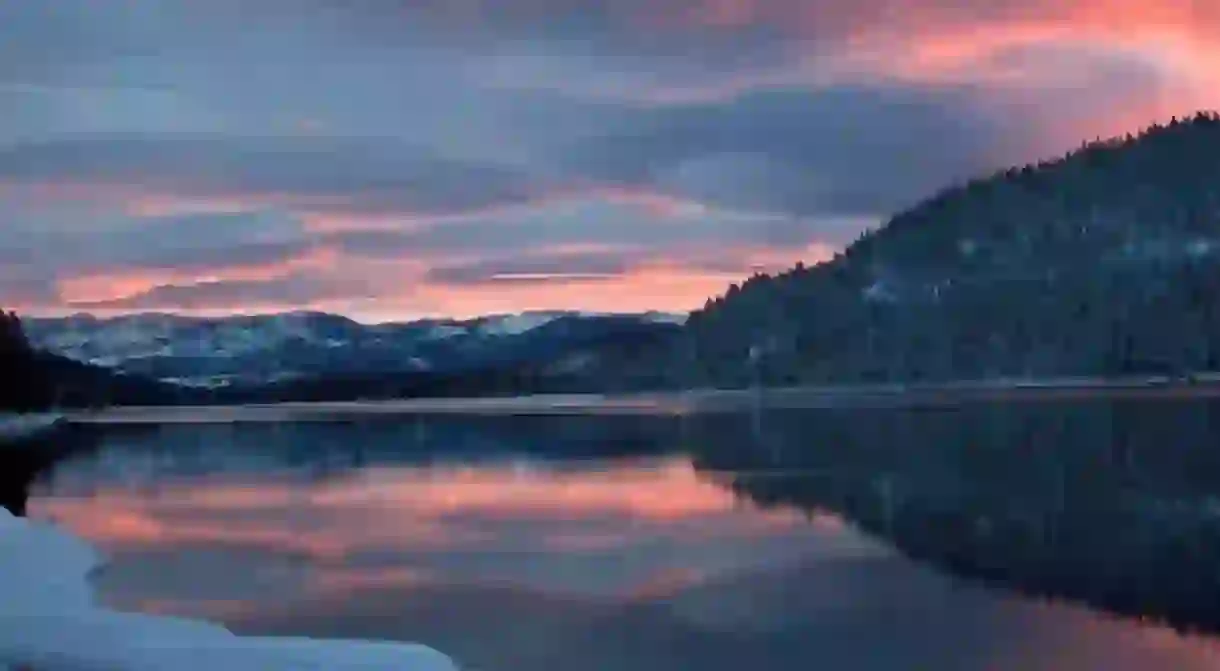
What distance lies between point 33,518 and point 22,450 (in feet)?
107

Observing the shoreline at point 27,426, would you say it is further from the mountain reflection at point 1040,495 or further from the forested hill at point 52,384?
the mountain reflection at point 1040,495

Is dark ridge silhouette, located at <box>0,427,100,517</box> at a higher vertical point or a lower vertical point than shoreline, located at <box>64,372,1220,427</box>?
lower

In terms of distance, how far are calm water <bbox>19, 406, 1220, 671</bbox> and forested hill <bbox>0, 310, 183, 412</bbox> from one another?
4020cm

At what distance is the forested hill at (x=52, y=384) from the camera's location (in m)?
87.8

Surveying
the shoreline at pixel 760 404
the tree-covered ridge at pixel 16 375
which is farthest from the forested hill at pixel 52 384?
the shoreline at pixel 760 404

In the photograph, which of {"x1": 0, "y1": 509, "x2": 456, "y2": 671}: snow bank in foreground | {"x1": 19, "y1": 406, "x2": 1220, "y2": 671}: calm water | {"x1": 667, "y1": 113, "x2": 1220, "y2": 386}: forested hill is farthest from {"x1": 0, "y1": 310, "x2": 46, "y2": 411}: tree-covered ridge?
{"x1": 667, "y1": 113, "x2": 1220, "y2": 386}: forested hill

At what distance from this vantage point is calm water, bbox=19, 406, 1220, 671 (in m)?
17.0

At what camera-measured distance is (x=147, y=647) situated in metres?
15.3

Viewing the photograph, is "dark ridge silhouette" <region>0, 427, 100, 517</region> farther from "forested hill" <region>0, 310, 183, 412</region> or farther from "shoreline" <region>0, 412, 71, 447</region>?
"forested hill" <region>0, 310, 183, 412</region>

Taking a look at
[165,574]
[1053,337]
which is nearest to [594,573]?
[165,574]

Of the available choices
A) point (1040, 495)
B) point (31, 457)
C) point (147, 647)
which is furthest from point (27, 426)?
point (147, 647)

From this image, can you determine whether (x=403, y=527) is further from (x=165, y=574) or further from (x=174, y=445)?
(x=174, y=445)

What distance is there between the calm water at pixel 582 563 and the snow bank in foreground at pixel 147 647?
45.9 inches

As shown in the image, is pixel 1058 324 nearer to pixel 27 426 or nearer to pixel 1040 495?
pixel 27 426
